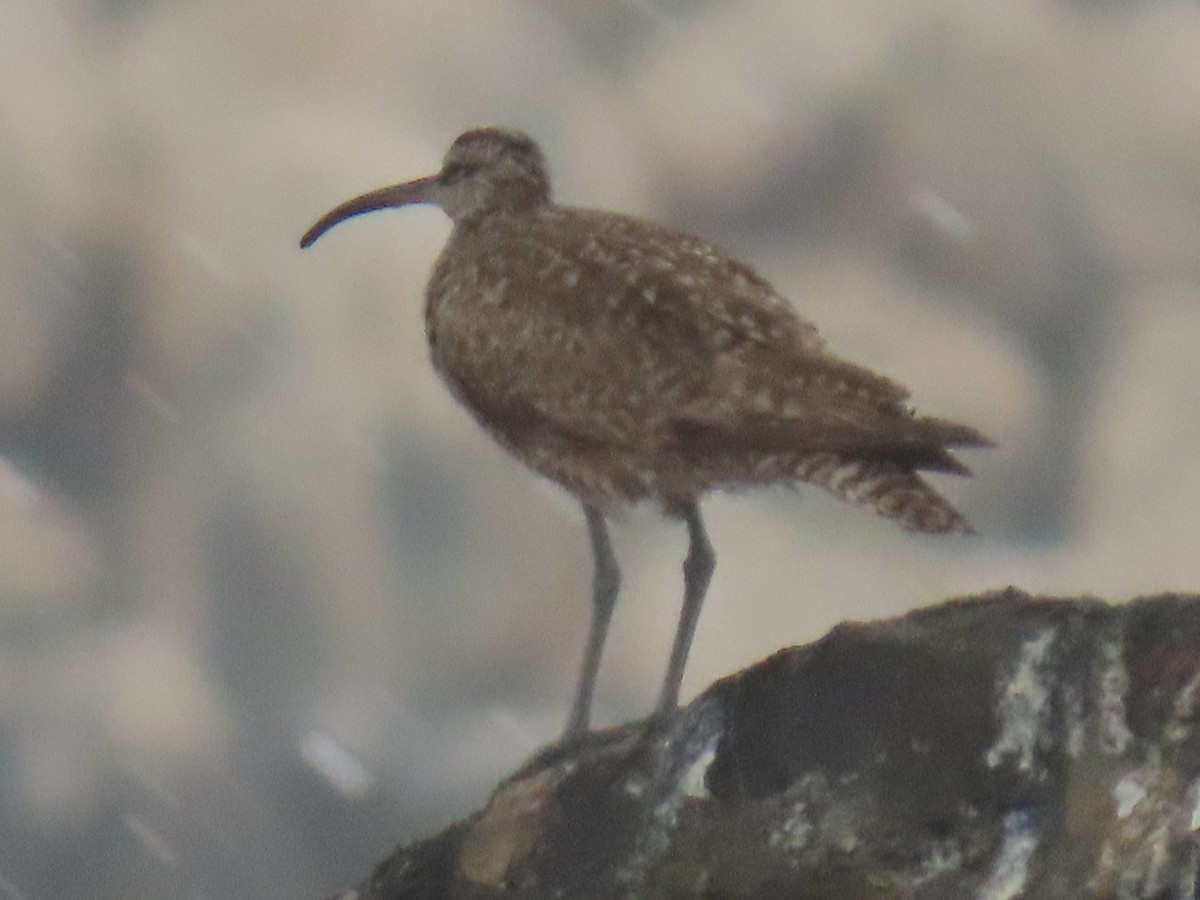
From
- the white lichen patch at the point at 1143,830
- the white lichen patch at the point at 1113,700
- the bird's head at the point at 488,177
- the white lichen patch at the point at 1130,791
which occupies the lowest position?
the white lichen patch at the point at 1143,830

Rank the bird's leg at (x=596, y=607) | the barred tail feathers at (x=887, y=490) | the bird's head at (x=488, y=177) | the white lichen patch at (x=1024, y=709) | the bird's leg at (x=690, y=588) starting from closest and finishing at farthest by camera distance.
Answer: the white lichen patch at (x=1024, y=709)
the barred tail feathers at (x=887, y=490)
the bird's leg at (x=690, y=588)
the bird's leg at (x=596, y=607)
the bird's head at (x=488, y=177)

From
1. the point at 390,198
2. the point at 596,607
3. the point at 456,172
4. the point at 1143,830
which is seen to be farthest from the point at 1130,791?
the point at 390,198

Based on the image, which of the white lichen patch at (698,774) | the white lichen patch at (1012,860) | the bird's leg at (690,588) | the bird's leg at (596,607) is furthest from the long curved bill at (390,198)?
the white lichen patch at (1012,860)

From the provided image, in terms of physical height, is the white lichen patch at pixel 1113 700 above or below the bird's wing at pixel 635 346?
below

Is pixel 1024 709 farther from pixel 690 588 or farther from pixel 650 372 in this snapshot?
pixel 690 588

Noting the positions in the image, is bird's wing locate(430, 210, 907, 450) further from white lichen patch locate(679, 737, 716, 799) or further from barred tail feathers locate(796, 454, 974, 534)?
white lichen patch locate(679, 737, 716, 799)

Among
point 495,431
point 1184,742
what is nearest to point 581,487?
point 495,431

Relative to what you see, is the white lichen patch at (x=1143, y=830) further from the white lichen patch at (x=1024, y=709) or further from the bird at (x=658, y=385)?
the bird at (x=658, y=385)
